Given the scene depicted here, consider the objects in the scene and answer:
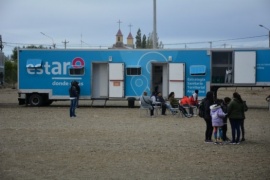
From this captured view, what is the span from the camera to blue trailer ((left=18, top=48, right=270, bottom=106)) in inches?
982

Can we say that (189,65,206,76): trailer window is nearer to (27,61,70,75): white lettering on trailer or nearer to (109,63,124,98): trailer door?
(109,63,124,98): trailer door

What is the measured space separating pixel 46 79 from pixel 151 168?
18.0 metres

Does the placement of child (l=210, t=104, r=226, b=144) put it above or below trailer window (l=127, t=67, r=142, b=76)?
below

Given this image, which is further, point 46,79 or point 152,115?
point 46,79

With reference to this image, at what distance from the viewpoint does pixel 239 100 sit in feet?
42.2

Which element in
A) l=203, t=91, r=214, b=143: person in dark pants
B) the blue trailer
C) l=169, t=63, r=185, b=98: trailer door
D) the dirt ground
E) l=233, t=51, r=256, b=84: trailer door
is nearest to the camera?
the dirt ground

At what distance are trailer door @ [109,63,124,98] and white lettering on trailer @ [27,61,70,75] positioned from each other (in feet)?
8.37

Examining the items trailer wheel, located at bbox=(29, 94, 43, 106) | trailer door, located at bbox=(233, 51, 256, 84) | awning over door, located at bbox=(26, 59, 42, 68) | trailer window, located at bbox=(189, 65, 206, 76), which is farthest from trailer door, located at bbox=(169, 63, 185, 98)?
trailer wheel, located at bbox=(29, 94, 43, 106)

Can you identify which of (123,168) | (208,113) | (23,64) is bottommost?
(123,168)

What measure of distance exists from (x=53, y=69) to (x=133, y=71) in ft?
14.6

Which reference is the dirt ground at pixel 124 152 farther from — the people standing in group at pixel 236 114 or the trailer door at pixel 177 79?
the trailer door at pixel 177 79

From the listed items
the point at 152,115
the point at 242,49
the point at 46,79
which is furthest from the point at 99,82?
the point at 242,49

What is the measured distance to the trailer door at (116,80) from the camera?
2556 cm

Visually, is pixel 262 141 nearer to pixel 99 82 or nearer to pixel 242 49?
pixel 242 49
